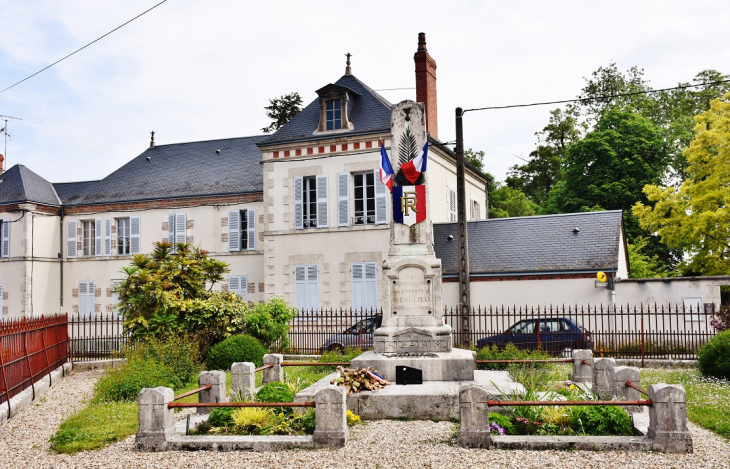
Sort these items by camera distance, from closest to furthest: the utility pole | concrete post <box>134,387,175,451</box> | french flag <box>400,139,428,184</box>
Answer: concrete post <box>134,387,175,451</box>, french flag <box>400,139,428,184</box>, the utility pole

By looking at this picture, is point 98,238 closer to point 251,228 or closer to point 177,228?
point 177,228

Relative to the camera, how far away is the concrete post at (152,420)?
7.73 metres

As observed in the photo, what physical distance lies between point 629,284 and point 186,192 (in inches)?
626

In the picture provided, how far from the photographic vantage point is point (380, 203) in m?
21.3

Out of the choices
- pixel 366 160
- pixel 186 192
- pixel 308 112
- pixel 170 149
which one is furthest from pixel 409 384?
pixel 170 149

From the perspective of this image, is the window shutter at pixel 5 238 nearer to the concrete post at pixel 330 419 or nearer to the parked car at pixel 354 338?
the parked car at pixel 354 338

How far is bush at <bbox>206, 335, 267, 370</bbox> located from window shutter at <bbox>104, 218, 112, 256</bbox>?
13702 millimetres

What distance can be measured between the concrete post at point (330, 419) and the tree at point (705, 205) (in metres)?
17.7

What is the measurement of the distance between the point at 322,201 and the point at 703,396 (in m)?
13.8

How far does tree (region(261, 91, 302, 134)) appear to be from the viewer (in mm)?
34938

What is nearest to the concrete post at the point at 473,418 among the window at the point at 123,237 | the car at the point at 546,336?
the car at the point at 546,336

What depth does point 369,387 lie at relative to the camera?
9461 mm

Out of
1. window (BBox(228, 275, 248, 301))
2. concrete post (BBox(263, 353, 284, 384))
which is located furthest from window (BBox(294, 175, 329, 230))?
concrete post (BBox(263, 353, 284, 384))

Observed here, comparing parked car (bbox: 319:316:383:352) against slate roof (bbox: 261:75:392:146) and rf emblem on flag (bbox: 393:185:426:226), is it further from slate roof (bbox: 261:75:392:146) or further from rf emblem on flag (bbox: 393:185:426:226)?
slate roof (bbox: 261:75:392:146)
